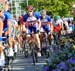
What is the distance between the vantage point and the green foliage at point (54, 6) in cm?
6019

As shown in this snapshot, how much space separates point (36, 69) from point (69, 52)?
16.5 ft

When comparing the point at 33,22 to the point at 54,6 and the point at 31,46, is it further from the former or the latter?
the point at 54,6

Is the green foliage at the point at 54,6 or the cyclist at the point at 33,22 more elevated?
the cyclist at the point at 33,22

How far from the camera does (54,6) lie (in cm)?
6150

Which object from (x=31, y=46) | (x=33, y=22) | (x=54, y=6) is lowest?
(x=54, y=6)

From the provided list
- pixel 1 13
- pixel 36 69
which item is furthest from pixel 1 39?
pixel 36 69

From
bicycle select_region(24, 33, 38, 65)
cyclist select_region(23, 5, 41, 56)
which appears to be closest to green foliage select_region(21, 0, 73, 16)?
bicycle select_region(24, 33, 38, 65)

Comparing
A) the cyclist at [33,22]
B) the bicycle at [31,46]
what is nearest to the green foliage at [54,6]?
the bicycle at [31,46]

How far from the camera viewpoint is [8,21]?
12.7 m

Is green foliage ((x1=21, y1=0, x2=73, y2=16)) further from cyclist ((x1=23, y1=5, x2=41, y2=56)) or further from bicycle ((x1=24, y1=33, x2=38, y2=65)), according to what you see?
cyclist ((x1=23, y1=5, x2=41, y2=56))

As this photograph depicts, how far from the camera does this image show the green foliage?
197 ft

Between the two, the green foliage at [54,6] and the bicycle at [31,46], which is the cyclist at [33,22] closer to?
the bicycle at [31,46]

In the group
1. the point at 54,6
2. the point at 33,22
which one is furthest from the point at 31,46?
the point at 54,6

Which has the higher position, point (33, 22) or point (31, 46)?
point (33, 22)
